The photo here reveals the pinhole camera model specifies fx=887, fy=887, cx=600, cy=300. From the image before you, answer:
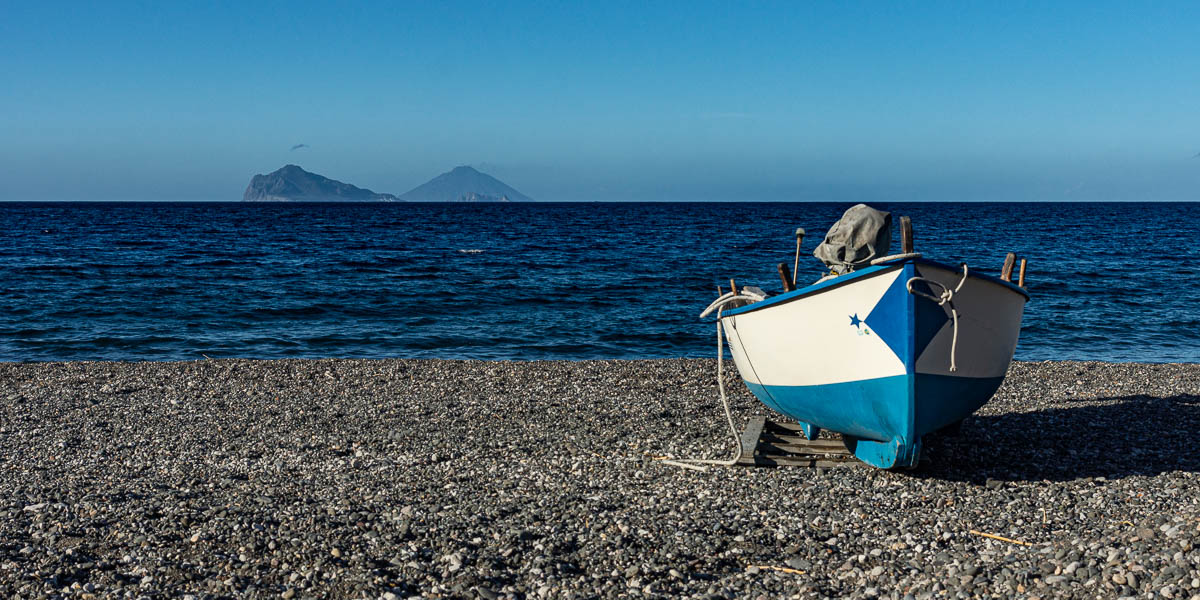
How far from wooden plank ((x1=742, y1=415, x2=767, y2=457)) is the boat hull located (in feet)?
2.32

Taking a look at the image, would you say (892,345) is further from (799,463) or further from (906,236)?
(799,463)

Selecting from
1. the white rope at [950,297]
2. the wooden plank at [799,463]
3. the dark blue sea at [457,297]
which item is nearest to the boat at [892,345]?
the white rope at [950,297]

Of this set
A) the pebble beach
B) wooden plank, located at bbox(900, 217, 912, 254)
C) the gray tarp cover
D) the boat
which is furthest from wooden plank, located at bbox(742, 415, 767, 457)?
wooden plank, located at bbox(900, 217, 912, 254)

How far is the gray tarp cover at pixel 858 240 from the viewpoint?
8.55 m

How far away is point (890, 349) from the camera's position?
24.1 ft

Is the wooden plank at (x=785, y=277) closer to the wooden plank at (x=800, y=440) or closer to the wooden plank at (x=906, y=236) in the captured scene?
the wooden plank at (x=906, y=236)

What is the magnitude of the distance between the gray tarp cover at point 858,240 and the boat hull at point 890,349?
3.22 ft

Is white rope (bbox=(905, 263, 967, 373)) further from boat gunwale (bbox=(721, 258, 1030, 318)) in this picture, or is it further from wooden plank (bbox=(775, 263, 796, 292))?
wooden plank (bbox=(775, 263, 796, 292))

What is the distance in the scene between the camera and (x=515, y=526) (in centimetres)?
680

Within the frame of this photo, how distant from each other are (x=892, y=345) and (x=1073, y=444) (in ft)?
11.8

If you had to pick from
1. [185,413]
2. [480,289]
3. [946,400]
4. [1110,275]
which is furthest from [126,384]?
[1110,275]

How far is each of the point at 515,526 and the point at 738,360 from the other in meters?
3.89

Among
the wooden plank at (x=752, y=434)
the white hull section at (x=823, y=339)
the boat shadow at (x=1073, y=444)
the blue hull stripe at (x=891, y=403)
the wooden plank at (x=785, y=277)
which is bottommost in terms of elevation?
the boat shadow at (x=1073, y=444)

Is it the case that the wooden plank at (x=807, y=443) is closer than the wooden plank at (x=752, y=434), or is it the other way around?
the wooden plank at (x=752, y=434)
